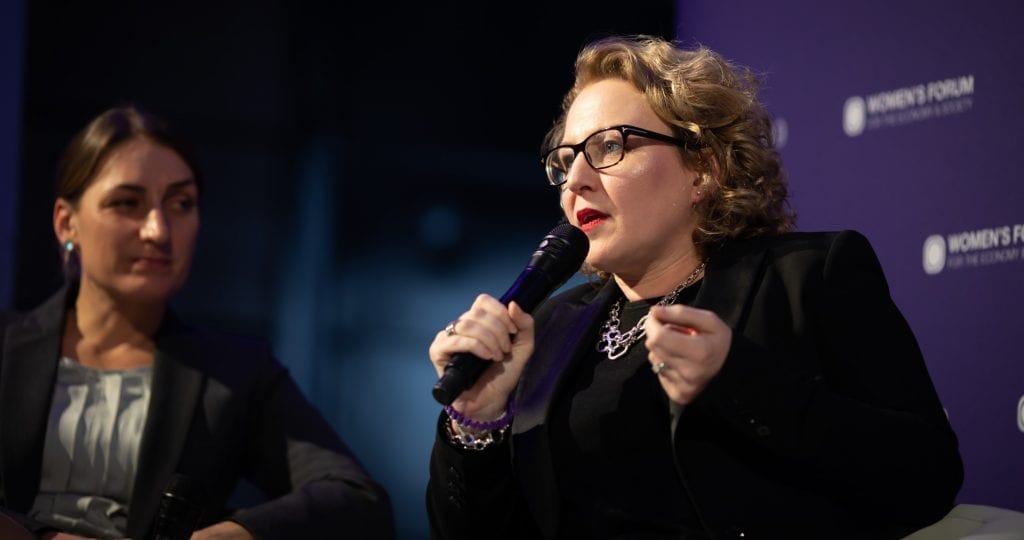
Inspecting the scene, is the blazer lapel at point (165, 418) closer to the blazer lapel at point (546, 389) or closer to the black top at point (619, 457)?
the blazer lapel at point (546, 389)

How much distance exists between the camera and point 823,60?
300 cm

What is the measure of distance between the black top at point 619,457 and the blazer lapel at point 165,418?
3.66 ft

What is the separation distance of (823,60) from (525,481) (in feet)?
4.57

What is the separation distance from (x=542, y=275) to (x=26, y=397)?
1.55 metres

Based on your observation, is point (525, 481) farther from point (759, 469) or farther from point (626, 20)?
point (626, 20)

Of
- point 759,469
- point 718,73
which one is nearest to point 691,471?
point 759,469

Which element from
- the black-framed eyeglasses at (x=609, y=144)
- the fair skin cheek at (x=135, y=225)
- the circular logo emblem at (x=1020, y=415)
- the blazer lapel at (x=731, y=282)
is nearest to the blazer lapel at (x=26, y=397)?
the fair skin cheek at (x=135, y=225)

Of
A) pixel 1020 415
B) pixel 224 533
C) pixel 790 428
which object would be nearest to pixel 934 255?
pixel 1020 415

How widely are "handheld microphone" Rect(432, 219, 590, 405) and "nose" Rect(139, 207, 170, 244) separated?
4.50 feet

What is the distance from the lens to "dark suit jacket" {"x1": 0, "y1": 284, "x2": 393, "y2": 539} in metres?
2.85

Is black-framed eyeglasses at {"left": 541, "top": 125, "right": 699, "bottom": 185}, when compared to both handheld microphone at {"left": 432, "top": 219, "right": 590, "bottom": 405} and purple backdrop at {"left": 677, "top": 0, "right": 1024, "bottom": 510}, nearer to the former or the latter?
handheld microphone at {"left": 432, "top": 219, "right": 590, "bottom": 405}

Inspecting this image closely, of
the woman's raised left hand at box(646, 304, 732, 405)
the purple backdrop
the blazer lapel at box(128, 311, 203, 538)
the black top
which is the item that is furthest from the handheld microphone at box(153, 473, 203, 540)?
the purple backdrop

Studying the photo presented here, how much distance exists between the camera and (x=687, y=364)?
69.6 inches

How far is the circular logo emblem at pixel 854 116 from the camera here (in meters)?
2.87
